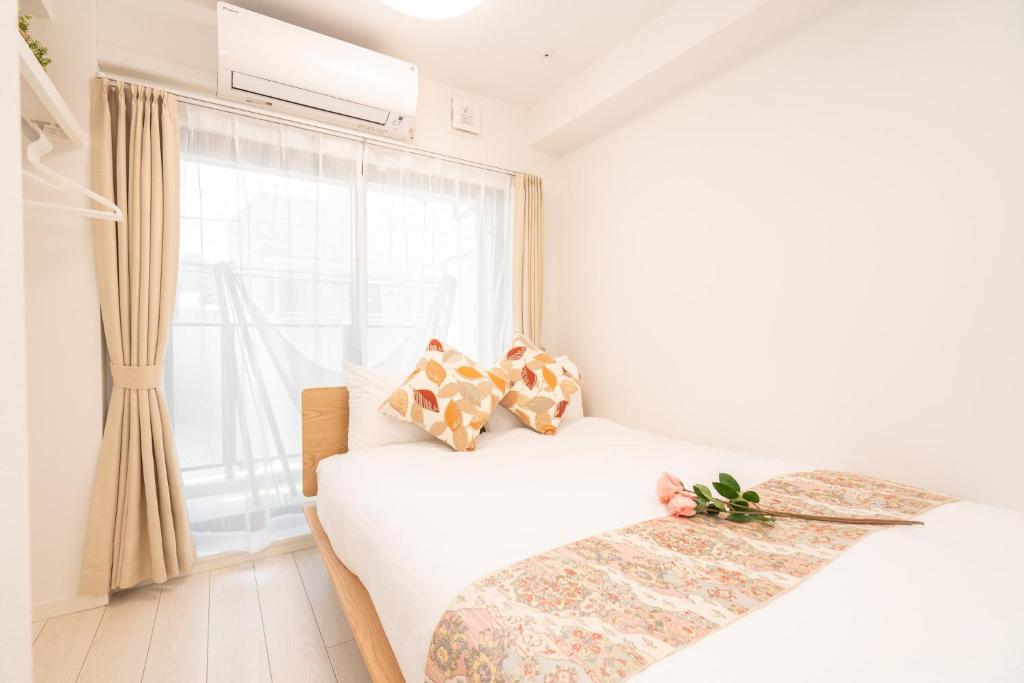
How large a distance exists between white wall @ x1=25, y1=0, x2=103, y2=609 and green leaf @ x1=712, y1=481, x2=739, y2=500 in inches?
92.1

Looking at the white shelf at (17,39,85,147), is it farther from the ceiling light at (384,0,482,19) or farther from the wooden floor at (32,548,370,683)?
the wooden floor at (32,548,370,683)

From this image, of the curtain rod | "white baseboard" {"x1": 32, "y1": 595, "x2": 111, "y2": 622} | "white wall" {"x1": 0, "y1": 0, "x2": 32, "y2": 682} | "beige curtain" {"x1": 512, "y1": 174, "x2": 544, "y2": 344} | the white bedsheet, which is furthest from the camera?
"beige curtain" {"x1": 512, "y1": 174, "x2": 544, "y2": 344}

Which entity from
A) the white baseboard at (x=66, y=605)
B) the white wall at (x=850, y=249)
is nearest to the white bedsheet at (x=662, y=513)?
the white wall at (x=850, y=249)

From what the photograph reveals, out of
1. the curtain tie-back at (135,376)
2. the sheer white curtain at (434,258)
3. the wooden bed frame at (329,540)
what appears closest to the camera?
the wooden bed frame at (329,540)

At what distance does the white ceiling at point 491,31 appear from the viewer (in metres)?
2.01

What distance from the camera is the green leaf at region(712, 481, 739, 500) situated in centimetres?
120

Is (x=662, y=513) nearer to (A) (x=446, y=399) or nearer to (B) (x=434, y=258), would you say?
(A) (x=446, y=399)

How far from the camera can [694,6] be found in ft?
A: 6.13

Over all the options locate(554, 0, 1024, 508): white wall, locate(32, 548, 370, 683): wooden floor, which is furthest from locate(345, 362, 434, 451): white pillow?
locate(554, 0, 1024, 508): white wall

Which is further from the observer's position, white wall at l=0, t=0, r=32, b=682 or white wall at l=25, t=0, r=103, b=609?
white wall at l=25, t=0, r=103, b=609

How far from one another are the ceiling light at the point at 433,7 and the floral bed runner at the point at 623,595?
69.3 inches

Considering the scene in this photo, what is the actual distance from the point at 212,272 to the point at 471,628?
78.3 inches

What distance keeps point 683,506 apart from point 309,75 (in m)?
2.32

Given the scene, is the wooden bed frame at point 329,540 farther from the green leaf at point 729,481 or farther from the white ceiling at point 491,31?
the white ceiling at point 491,31
